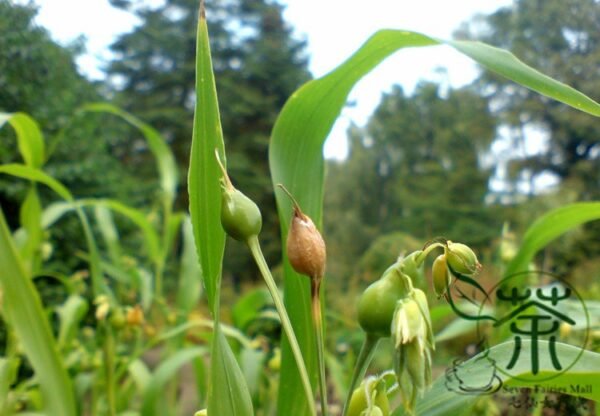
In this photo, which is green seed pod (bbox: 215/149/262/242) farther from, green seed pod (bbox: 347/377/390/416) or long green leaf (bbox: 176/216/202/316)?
long green leaf (bbox: 176/216/202/316)

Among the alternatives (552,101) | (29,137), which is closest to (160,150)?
(29,137)

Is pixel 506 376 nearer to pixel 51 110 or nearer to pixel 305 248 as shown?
pixel 305 248

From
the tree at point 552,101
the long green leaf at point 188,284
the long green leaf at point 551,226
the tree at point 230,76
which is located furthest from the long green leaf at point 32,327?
the tree at point 230,76

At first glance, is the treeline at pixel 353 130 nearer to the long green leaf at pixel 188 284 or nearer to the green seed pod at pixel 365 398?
the long green leaf at pixel 188 284

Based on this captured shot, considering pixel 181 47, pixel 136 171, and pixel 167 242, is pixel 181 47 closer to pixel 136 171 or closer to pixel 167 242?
pixel 136 171

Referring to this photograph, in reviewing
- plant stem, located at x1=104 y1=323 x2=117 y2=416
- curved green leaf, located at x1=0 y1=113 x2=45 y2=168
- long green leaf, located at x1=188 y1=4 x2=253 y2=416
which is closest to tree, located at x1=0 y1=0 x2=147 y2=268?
curved green leaf, located at x1=0 y1=113 x2=45 y2=168
